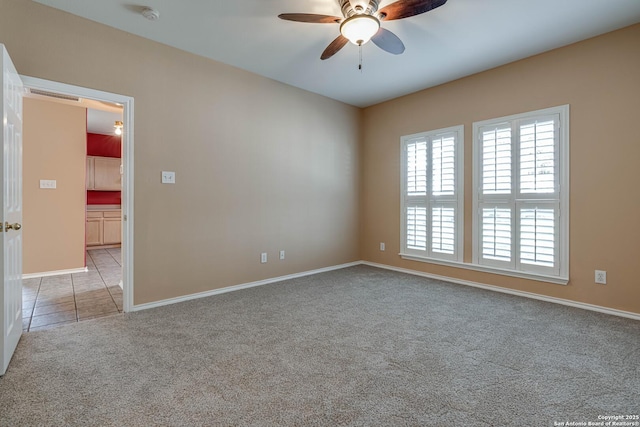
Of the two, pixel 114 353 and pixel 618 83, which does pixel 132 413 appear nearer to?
pixel 114 353

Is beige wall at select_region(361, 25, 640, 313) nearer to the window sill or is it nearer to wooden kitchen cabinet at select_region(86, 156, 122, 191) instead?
the window sill

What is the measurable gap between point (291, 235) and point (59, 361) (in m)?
2.84

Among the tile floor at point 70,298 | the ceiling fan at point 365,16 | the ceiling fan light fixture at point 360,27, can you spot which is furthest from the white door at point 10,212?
the ceiling fan light fixture at point 360,27

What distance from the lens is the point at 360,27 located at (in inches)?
92.4

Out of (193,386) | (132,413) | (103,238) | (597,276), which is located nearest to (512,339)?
(597,276)

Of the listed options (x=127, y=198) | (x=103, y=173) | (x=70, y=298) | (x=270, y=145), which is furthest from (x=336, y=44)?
(x=103, y=173)

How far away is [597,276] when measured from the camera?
3.13 m

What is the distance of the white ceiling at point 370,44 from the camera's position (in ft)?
8.64

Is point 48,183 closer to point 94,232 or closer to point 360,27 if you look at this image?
point 94,232

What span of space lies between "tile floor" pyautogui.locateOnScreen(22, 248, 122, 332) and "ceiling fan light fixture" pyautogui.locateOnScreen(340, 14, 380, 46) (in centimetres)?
342

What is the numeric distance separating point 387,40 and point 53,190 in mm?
5239

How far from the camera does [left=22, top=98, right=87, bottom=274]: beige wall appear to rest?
4.50 metres

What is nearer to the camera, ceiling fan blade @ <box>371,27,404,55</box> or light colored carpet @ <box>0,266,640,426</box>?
light colored carpet @ <box>0,266,640,426</box>

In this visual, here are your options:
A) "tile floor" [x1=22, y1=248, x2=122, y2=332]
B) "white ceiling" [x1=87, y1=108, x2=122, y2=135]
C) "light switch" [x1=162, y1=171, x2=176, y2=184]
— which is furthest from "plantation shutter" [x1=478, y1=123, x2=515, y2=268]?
"white ceiling" [x1=87, y1=108, x2=122, y2=135]
